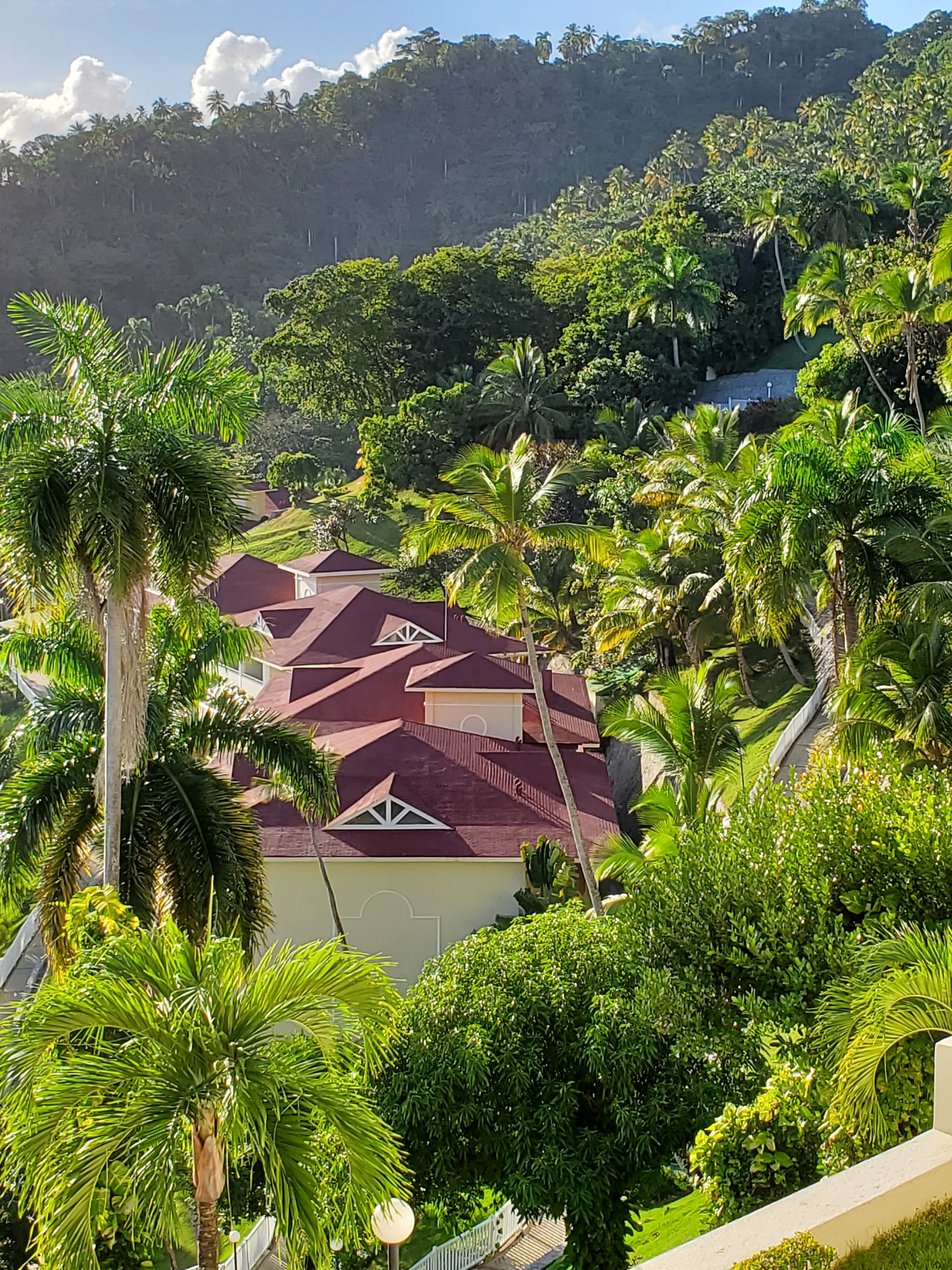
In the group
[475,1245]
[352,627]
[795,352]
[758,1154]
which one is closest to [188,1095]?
[758,1154]

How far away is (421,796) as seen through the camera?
74.1ft

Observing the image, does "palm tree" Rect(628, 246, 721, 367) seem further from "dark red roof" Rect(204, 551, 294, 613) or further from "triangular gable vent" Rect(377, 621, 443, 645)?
"triangular gable vent" Rect(377, 621, 443, 645)

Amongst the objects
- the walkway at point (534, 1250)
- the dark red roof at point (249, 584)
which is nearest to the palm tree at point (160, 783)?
the walkway at point (534, 1250)

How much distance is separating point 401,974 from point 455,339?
4947 centimetres

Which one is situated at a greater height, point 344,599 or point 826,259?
point 826,259

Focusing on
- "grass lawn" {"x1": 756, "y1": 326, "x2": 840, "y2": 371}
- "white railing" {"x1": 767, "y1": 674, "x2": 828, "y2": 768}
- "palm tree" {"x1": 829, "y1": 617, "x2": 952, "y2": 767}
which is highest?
"grass lawn" {"x1": 756, "y1": 326, "x2": 840, "y2": 371}

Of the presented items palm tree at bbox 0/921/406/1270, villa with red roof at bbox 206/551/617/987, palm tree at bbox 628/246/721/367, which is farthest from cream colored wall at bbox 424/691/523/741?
palm tree at bbox 628/246/721/367

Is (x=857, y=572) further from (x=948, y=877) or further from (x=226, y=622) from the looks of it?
(x=226, y=622)

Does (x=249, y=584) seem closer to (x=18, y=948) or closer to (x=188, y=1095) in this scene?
(x=18, y=948)

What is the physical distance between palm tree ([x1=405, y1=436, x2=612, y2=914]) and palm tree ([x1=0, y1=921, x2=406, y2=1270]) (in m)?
11.7

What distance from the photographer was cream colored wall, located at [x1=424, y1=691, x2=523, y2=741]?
29391 millimetres

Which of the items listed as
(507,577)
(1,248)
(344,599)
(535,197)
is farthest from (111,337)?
(535,197)

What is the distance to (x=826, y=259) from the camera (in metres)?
37.6

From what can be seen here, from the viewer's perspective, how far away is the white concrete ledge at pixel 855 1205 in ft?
18.4
